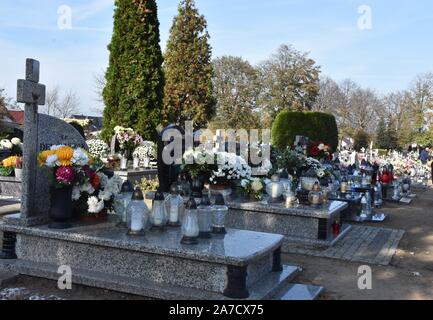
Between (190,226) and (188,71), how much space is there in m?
29.9

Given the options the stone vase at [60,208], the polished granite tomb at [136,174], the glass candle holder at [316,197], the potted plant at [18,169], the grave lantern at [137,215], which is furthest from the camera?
the polished granite tomb at [136,174]

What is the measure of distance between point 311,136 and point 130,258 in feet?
71.1

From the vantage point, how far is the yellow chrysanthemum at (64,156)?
5137 millimetres

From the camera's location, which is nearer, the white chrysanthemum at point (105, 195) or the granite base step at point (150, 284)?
the granite base step at point (150, 284)

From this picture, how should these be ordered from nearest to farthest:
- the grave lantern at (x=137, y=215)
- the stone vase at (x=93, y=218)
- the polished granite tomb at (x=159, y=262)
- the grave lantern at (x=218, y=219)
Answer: the polished granite tomb at (x=159, y=262) < the grave lantern at (x=137, y=215) < the grave lantern at (x=218, y=219) < the stone vase at (x=93, y=218)

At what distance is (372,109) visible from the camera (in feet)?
181

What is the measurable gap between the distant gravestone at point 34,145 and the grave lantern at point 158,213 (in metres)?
1.31

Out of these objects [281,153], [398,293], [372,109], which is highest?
[372,109]

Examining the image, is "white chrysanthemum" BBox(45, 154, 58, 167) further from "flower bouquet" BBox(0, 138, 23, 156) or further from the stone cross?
"flower bouquet" BBox(0, 138, 23, 156)

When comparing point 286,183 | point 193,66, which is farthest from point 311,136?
point 286,183

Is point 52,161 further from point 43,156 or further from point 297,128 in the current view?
point 297,128

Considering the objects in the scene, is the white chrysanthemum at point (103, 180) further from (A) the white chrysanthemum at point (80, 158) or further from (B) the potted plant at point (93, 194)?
(A) the white chrysanthemum at point (80, 158)

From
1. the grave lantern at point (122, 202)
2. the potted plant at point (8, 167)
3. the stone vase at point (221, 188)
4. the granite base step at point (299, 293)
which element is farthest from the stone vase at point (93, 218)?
the potted plant at point (8, 167)
